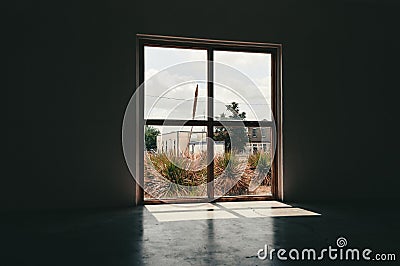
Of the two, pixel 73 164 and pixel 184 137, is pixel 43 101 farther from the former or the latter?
pixel 184 137

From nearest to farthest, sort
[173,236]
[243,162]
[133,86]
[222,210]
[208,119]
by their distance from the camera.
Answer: [173,236], [222,210], [133,86], [208,119], [243,162]

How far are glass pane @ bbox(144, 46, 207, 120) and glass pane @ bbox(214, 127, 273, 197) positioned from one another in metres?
0.56

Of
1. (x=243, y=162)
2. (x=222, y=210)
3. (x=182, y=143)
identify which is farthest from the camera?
(x=243, y=162)

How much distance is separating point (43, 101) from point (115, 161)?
3.84ft

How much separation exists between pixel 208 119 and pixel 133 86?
46.1 inches

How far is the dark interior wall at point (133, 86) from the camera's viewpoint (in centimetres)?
505

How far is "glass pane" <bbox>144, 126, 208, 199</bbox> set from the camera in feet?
18.4

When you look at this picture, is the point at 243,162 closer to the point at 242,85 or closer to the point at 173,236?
the point at 242,85

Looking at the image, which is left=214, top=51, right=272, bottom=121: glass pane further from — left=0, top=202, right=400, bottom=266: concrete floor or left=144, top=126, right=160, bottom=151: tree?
left=0, top=202, right=400, bottom=266: concrete floor

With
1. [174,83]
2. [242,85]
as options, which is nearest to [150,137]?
[174,83]

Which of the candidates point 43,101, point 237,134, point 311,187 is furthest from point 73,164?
point 311,187

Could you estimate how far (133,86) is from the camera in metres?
5.43

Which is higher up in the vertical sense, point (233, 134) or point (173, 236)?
point (233, 134)

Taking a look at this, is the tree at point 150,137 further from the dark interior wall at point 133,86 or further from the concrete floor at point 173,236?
the concrete floor at point 173,236
